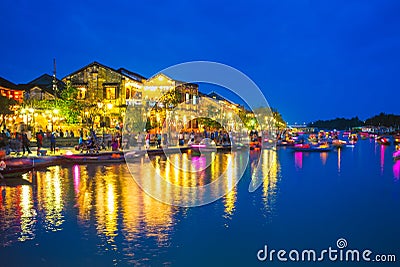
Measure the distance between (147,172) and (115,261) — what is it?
11717 mm

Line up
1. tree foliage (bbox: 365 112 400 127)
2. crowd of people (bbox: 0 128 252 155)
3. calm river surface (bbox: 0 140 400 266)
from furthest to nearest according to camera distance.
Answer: tree foliage (bbox: 365 112 400 127) < crowd of people (bbox: 0 128 252 155) < calm river surface (bbox: 0 140 400 266)

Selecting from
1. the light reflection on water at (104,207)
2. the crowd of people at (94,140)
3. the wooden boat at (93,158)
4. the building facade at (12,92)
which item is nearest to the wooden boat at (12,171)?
the light reflection on water at (104,207)

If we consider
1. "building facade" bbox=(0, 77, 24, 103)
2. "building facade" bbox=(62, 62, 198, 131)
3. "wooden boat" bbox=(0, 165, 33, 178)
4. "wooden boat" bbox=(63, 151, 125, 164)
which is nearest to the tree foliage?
"building facade" bbox=(62, 62, 198, 131)

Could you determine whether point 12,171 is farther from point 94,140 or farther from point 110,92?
point 110,92

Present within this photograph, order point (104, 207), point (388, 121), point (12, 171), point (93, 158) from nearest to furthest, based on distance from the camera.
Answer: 1. point (104, 207)
2. point (12, 171)
3. point (93, 158)
4. point (388, 121)

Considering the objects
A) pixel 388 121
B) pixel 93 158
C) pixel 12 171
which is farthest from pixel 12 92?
pixel 388 121

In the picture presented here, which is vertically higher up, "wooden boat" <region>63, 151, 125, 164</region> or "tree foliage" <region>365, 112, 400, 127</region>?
"tree foliage" <region>365, 112, 400, 127</region>

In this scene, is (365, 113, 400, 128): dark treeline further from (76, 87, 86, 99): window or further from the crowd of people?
(76, 87, 86, 99): window

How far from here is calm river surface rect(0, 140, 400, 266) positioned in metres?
7.08

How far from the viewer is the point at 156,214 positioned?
32.3 feet

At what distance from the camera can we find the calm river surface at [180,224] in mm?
7078

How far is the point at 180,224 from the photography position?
29.7 feet

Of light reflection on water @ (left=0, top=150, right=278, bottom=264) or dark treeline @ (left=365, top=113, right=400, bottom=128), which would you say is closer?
light reflection on water @ (left=0, top=150, right=278, bottom=264)

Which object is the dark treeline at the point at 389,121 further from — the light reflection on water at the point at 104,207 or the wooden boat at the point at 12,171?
the wooden boat at the point at 12,171
